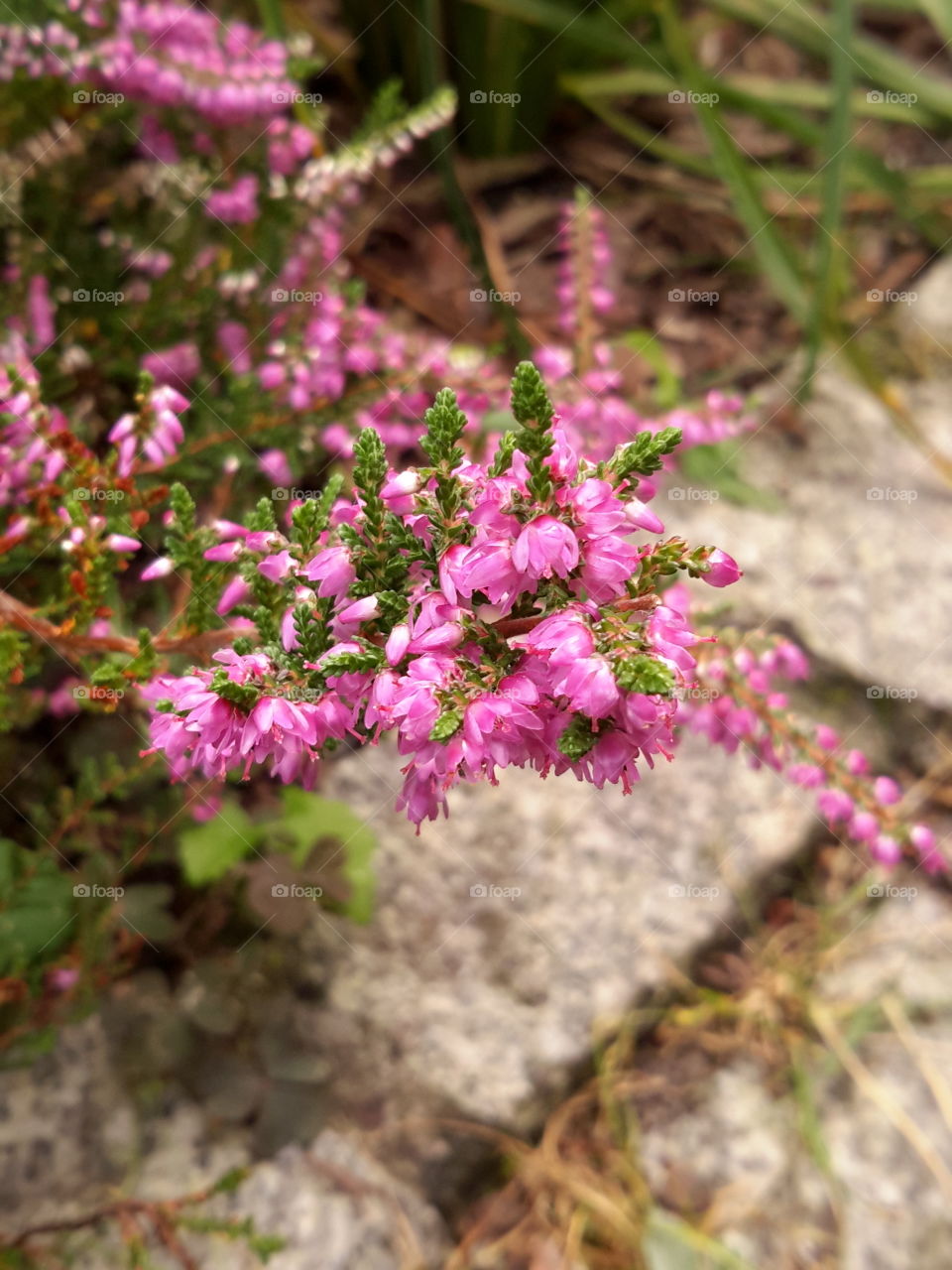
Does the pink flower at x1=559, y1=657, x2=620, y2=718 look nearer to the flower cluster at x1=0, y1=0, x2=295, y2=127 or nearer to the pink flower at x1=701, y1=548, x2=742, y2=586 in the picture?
the pink flower at x1=701, y1=548, x2=742, y2=586

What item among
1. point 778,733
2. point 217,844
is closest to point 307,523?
point 778,733

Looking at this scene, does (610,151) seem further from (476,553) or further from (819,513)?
(476,553)

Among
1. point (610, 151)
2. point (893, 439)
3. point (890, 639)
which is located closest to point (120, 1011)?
point (890, 639)

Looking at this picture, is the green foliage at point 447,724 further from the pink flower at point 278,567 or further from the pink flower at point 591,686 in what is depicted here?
the pink flower at point 278,567

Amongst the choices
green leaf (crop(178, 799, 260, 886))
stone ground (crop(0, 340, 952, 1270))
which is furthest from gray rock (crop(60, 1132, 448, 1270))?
green leaf (crop(178, 799, 260, 886))

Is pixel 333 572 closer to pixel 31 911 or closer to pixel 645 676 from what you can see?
pixel 645 676

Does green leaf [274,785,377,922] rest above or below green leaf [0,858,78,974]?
above

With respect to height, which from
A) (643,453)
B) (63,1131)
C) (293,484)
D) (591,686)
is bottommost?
(63,1131)
